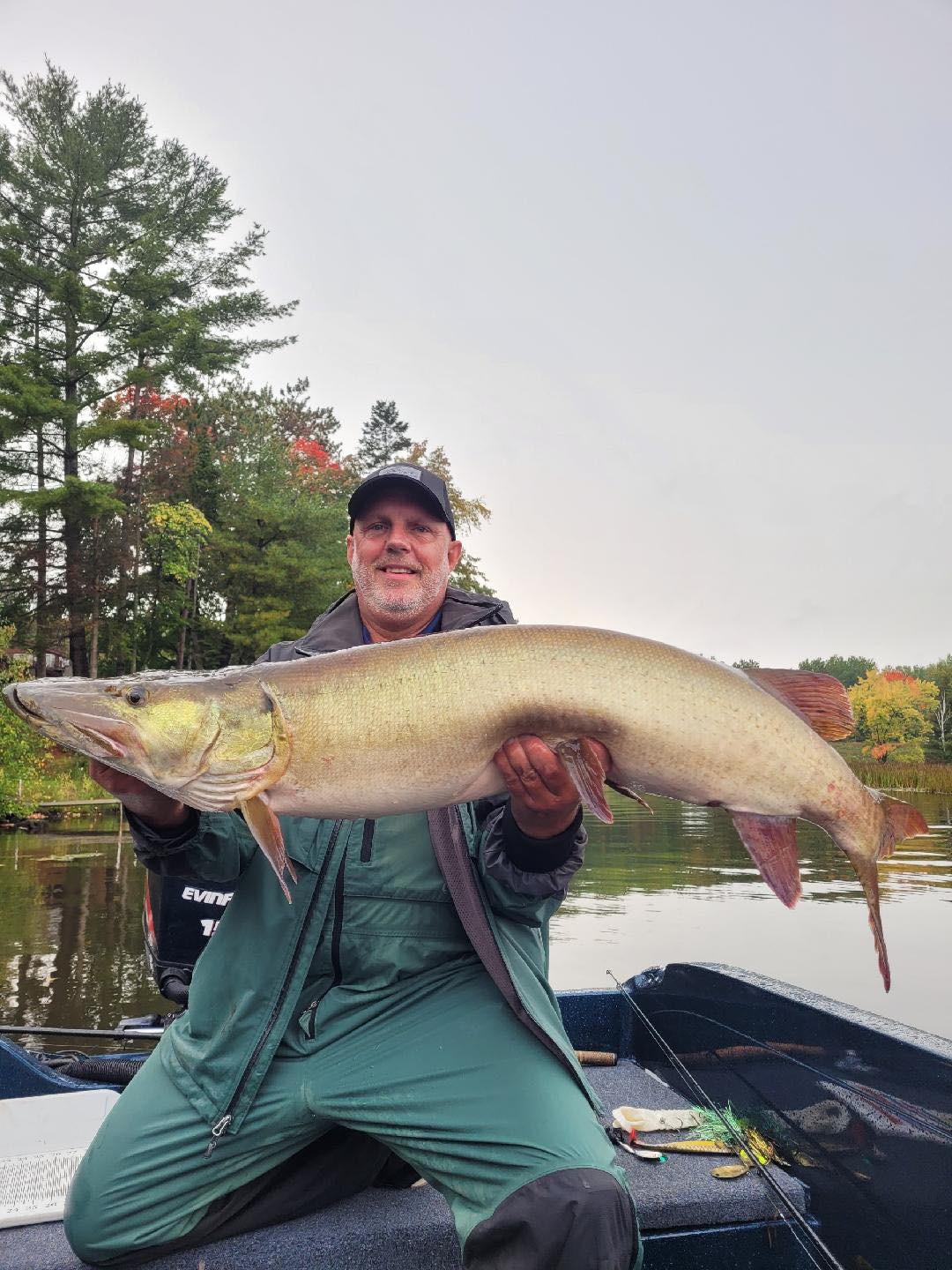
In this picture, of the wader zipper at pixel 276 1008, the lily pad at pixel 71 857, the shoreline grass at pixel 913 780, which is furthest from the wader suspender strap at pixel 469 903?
the shoreline grass at pixel 913 780

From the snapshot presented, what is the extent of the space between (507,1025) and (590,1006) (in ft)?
6.01

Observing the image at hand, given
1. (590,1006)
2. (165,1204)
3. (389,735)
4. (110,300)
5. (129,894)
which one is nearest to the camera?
(389,735)

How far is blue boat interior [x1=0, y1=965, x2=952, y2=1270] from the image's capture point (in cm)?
244

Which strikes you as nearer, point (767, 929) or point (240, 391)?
point (767, 929)

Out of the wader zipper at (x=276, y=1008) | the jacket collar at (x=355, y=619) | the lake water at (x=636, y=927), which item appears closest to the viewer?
the wader zipper at (x=276, y=1008)

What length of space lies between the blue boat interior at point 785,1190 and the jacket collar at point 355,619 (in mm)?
1626

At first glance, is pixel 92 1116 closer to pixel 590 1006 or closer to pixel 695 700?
pixel 590 1006

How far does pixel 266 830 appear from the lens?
2.22m

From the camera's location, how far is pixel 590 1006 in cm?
430

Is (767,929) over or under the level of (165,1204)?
under

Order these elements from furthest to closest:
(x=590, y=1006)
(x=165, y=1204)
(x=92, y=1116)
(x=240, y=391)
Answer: (x=240, y=391) < (x=590, y=1006) < (x=92, y=1116) < (x=165, y=1204)

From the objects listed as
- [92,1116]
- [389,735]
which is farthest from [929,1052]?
[92,1116]

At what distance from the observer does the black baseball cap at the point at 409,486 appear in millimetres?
3604

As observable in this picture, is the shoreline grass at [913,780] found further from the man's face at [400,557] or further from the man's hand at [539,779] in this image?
the man's hand at [539,779]
